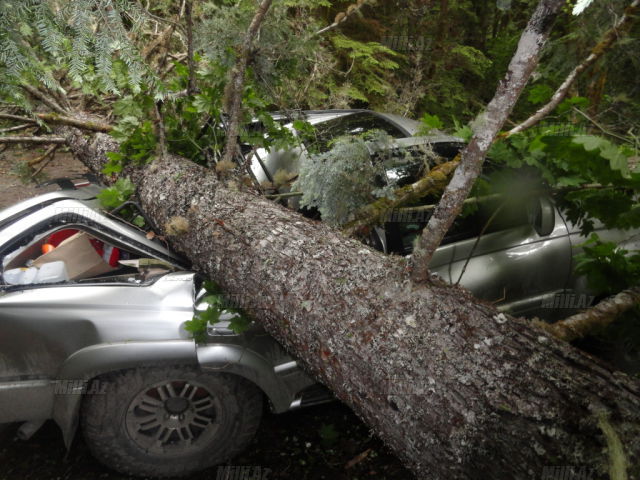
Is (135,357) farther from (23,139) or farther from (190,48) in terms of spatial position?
(23,139)

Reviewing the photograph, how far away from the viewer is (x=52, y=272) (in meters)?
2.64

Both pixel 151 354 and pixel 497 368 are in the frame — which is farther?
pixel 151 354

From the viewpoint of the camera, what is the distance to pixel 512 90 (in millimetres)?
1430

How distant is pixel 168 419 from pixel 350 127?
280 cm

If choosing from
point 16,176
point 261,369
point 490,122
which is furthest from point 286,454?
point 16,176

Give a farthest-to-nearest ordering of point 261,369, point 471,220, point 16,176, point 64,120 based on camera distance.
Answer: point 16,176 < point 64,120 < point 471,220 < point 261,369

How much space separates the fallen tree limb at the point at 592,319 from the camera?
173cm

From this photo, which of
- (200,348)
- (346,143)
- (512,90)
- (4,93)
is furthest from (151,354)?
(512,90)

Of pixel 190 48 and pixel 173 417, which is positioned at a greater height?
pixel 190 48

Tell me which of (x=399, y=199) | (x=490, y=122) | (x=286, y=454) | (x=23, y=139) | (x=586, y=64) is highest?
(x=586, y=64)

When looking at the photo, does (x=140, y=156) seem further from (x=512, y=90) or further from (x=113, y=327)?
(x=512, y=90)

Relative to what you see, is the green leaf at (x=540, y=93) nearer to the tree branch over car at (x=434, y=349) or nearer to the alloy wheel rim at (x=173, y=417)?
the tree branch over car at (x=434, y=349)

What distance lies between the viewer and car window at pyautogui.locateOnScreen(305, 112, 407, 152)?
134 inches

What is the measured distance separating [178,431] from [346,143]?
6.80 ft
